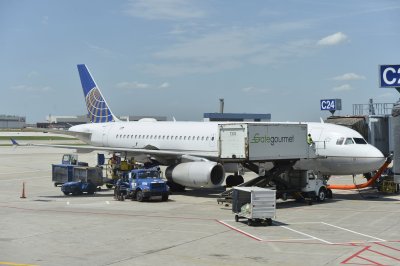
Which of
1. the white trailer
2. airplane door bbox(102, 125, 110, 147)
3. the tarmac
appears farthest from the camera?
airplane door bbox(102, 125, 110, 147)

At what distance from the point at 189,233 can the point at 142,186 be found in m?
11.2

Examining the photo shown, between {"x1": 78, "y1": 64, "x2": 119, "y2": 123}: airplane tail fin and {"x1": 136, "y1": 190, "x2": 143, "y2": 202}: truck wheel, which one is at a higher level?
{"x1": 78, "y1": 64, "x2": 119, "y2": 123}: airplane tail fin

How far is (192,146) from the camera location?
39531 millimetres

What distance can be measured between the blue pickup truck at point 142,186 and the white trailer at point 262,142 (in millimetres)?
4283

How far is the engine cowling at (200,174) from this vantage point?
33.2m

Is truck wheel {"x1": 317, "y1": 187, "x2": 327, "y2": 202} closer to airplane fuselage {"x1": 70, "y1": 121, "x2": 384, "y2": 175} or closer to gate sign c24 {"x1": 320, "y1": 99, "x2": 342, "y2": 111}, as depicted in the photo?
airplane fuselage {"x1": 70, "y1": 121, "x2": 384, "y2": 175}

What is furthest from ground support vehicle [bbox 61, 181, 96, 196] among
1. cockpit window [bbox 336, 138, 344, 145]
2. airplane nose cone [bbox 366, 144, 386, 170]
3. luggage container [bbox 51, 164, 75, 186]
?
airplane nose cone [bbox 366, 144, 386, 170]

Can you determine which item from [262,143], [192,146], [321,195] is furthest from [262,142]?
[192,146]

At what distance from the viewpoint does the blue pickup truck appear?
3297 cm

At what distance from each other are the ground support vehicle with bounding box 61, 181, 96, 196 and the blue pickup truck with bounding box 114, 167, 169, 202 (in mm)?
3184

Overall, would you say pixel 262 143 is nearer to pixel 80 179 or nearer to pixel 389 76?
pixel 389 76

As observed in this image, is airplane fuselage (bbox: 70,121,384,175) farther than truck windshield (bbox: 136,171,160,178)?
No

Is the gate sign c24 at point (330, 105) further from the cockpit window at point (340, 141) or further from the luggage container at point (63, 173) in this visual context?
the luggage container at point (63, 173)

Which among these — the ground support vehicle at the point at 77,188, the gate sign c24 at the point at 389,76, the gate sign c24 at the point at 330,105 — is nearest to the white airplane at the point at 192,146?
the ground support vehicle at the point at 77,188
